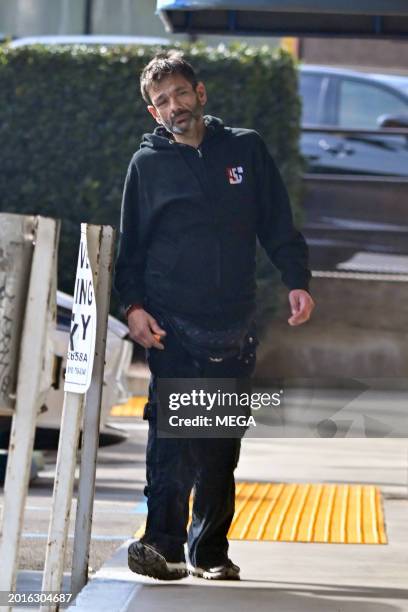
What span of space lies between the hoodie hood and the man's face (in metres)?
0.05

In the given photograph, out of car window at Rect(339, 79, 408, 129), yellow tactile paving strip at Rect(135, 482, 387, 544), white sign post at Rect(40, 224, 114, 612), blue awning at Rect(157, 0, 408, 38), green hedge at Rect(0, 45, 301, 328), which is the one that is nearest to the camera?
white sign post at Rect(40, 224, 114, 612)

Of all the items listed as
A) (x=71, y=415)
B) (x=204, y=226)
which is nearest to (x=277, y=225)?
(x=204, y=226)

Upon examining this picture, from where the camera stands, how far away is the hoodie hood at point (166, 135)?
633cm

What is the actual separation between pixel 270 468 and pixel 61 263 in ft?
20.0

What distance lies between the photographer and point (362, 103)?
63.0 ft

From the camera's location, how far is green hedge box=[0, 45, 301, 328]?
1631 cm

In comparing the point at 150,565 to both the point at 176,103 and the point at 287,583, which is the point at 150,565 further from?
the point at 176,103

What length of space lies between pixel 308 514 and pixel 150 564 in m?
2.35

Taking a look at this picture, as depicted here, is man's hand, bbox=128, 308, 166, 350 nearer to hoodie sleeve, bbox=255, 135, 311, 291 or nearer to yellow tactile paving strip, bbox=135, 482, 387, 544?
hoodie sleeve, bbox=255, 135, 311, 291

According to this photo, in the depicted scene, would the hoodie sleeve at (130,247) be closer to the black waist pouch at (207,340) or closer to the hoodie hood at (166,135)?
the hoodie hood at (166,135)

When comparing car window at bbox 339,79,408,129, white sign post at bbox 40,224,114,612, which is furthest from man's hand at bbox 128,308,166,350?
car window at bbox 339,79,408,129

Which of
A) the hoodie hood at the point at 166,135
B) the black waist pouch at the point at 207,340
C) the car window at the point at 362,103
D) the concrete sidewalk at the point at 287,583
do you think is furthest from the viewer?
the car window at the point at 362,103

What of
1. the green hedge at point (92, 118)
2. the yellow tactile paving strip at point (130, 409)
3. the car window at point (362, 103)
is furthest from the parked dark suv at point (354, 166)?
the yellow tactile paving strip at point (130, 409)

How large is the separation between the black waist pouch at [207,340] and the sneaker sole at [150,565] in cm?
78
